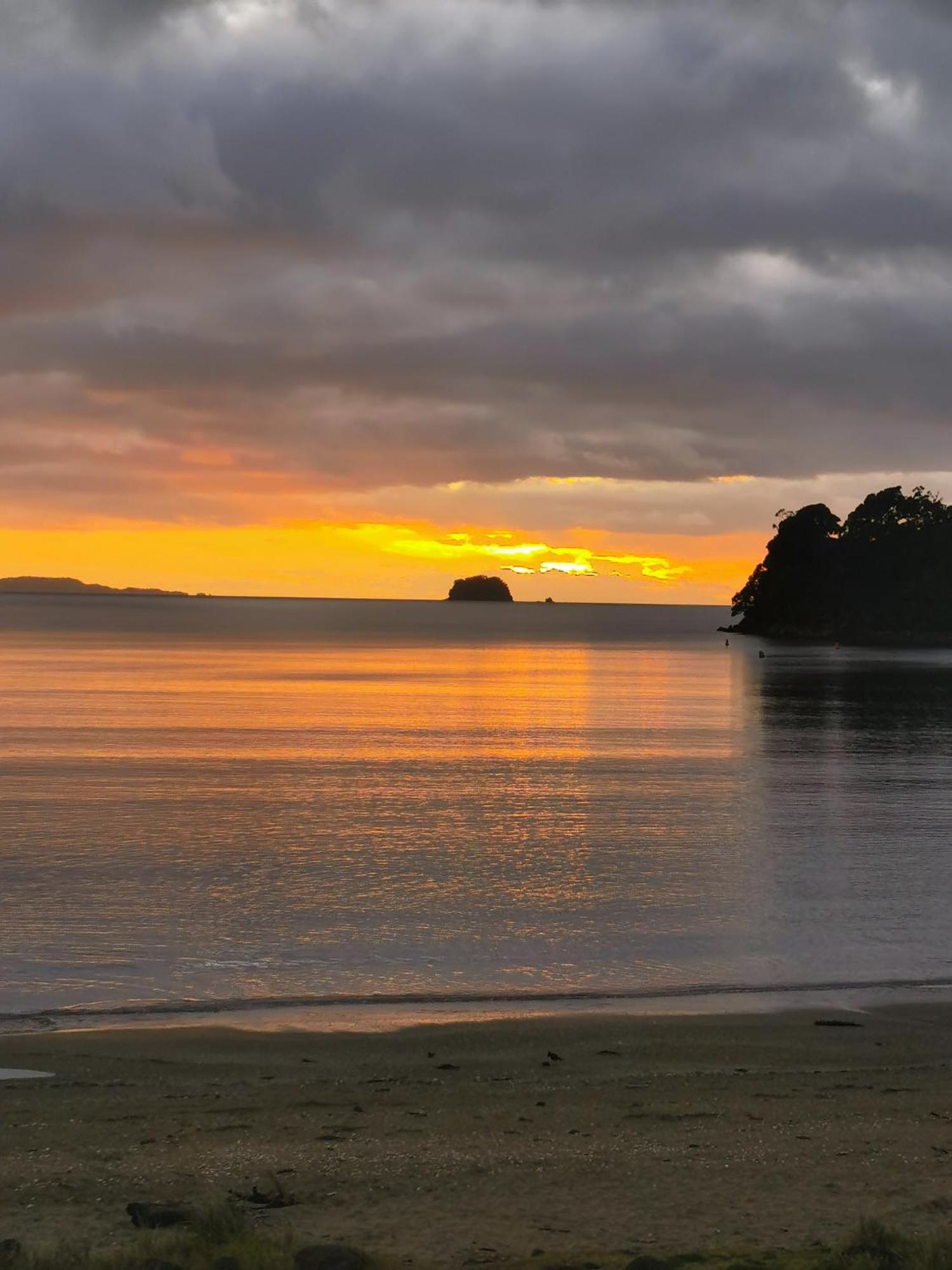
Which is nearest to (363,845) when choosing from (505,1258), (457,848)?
(457,848)

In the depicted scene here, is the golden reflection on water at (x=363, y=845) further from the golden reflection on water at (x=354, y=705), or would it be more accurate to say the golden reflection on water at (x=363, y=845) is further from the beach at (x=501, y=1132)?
the beach at (x=501, y=1132)

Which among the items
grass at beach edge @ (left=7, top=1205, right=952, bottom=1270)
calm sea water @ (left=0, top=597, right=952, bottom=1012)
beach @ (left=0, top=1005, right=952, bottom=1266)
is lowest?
calm sea water @ (left=0, top=597, right=952, bottom=1012)

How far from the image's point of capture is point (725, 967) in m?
19.4

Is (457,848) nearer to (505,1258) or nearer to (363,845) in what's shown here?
(363,845)

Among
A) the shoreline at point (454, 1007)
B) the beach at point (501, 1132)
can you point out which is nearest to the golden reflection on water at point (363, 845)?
the shoreline at point (454, 1007)

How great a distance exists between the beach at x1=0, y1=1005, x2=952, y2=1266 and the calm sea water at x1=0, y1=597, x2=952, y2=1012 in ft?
10.0

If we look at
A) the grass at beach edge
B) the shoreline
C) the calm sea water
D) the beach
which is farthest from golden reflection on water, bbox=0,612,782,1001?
the grass at beach edge

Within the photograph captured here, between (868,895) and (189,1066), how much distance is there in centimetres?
1503

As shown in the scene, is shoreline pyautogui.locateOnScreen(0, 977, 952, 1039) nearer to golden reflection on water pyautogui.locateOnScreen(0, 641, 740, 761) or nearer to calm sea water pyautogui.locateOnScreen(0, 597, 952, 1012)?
calm sea water pyautogui.locateOnScreen(0, 597, 952, 1012)

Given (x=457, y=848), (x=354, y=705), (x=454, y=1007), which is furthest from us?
(x=354, y=705)

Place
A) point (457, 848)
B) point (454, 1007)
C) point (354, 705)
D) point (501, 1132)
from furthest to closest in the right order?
point (354, 705) < point (457, 848) < point (454, 1007) < point (501, 1132)

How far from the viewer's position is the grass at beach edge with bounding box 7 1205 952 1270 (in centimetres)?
780

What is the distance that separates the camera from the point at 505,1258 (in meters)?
8.34

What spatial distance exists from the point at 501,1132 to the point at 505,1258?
2832mm
